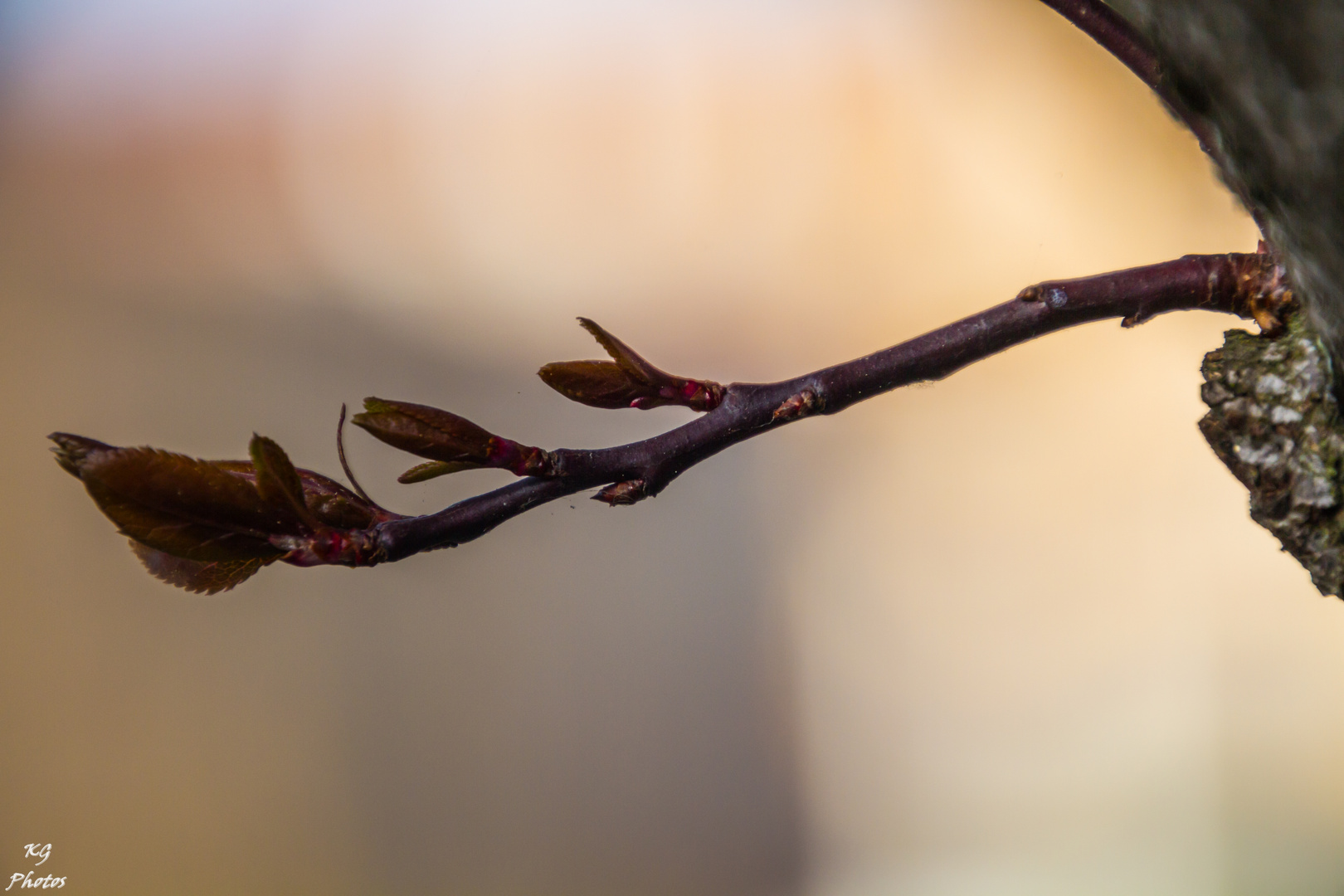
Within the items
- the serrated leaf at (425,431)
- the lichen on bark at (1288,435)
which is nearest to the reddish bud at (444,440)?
the serrated leaf at (425,431)

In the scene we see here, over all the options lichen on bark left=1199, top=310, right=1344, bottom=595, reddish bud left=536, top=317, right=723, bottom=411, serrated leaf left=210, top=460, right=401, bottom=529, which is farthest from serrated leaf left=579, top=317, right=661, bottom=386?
lichen on bark left=1199, top=310, right=1344, bottom=595

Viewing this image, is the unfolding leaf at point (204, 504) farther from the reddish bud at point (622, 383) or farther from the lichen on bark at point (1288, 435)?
the lichen on bark at point (1288, 435)

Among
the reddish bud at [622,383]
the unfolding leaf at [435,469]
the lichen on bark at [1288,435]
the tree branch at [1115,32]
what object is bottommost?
the lichen on bark at [1288,435]

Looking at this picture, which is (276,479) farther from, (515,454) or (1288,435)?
(1288,435)

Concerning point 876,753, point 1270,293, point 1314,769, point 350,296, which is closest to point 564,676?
point 876,753

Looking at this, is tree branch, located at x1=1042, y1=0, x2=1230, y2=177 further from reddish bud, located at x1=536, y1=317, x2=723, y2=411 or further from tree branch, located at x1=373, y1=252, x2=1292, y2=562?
reddish bud, located at x1=536, y1=317, x2=723, y2=411

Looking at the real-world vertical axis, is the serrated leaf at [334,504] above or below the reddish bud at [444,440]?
below

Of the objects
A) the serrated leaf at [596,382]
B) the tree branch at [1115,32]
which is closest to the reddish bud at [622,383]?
the serrated leaf at [596,382]
